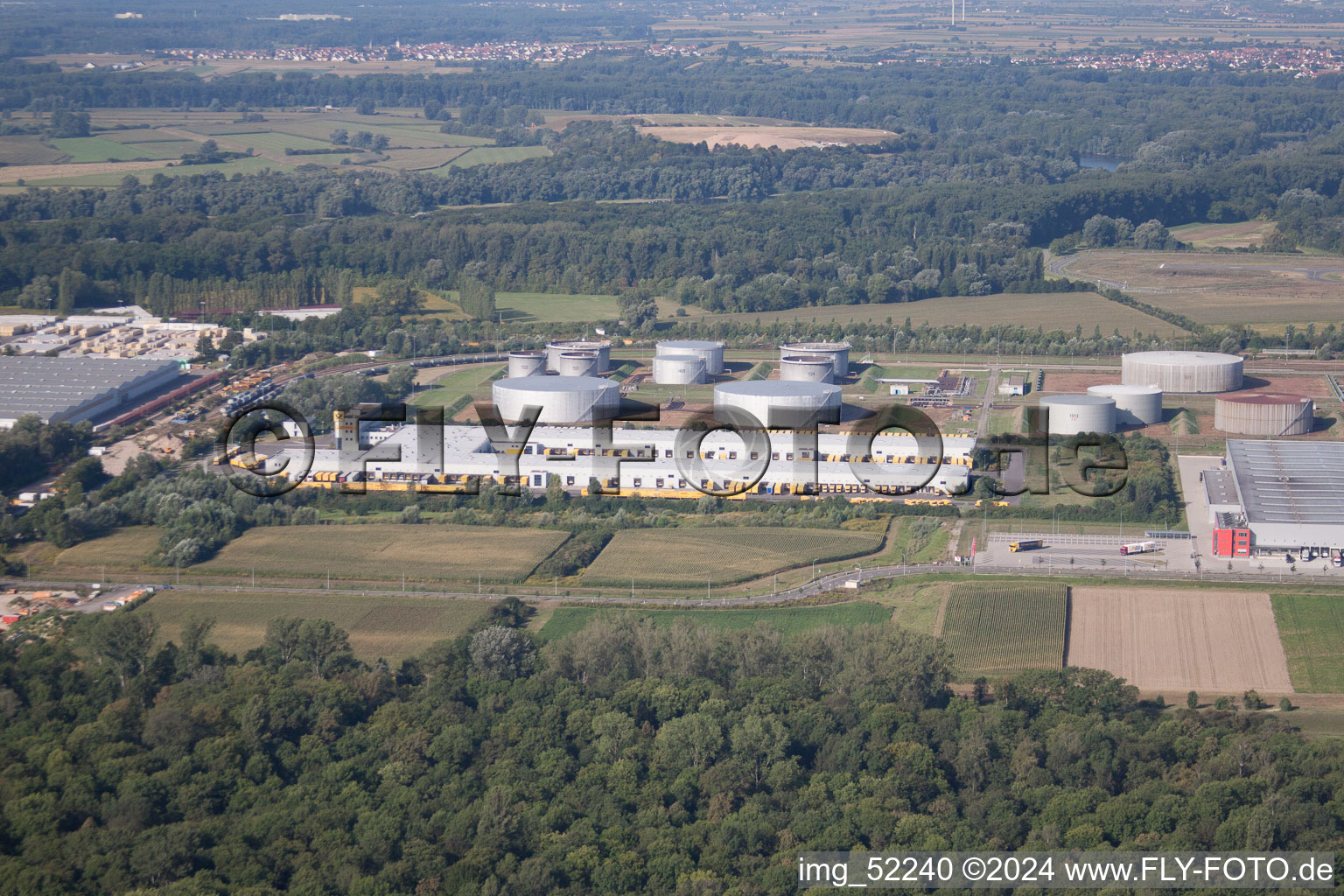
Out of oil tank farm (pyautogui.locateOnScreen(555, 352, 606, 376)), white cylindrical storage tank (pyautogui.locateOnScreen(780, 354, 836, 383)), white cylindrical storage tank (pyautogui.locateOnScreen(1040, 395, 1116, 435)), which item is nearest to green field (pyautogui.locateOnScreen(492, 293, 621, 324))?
oil tank farm (pyautogui.locateOnScreen(555, 352, 606, 376))

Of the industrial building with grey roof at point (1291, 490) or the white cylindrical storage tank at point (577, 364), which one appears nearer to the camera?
the industrial building with grey roof at point (1291, 490)

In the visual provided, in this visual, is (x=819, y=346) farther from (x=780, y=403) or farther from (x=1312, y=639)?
(x=1312, y=639)

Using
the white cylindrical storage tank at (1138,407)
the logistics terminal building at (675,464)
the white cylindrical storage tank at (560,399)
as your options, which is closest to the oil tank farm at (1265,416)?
the white cylindrical storage tank at (1138,407)

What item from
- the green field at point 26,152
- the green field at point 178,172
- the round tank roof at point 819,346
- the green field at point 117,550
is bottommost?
the green field at point 117,550

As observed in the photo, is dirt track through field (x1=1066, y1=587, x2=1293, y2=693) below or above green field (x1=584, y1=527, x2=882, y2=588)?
below

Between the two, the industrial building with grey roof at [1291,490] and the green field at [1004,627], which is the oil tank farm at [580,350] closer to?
the industrial building with grey roof at [1291,490]

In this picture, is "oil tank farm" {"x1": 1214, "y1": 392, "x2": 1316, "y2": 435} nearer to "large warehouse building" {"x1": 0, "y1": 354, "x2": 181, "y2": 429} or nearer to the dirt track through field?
the dirt track through field
